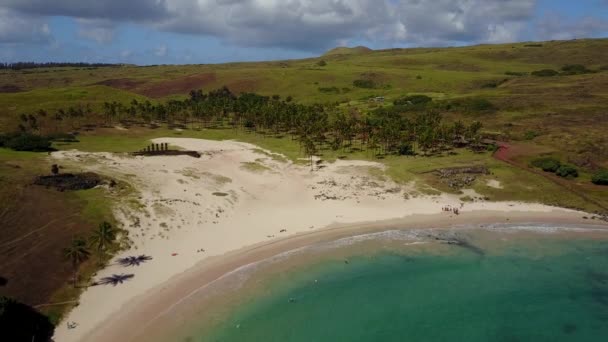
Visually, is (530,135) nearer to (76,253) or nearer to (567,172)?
(567,172)

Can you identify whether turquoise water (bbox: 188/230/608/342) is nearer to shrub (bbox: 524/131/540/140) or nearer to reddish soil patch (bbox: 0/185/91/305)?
reddish soil patch (bbox: 0/185/91/305)

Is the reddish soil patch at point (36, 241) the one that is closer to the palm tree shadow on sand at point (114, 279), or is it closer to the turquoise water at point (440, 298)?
the palm tree shadow on sand at point (114, 279)

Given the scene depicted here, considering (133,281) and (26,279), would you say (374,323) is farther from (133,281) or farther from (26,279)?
(26,279)

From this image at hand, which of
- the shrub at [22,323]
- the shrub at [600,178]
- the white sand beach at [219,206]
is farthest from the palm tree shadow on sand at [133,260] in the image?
the shrub at [600,178]

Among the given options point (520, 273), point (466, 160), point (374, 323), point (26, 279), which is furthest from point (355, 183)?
point (26, 279)

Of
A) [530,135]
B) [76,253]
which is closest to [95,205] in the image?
[76,253]

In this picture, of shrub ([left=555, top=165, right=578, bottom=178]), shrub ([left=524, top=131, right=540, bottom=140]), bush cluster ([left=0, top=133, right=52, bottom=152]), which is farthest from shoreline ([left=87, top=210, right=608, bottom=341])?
bush cluster ([left=0, top=133, right=52, bottom=152])

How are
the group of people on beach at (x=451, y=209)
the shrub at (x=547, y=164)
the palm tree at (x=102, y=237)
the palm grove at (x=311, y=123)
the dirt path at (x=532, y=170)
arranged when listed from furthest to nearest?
the palm grove at (x=311, y=123) < the shrub at (x=547, y=164) < the dirt path at (x=532, y=170) < the group of people on beach at (x=451, y=209) < the palm tree at (x=102, y=237)
